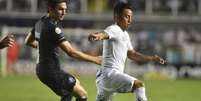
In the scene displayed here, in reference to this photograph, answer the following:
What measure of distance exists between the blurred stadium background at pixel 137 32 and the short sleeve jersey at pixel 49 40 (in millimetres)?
20791

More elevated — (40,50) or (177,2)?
(40,50)

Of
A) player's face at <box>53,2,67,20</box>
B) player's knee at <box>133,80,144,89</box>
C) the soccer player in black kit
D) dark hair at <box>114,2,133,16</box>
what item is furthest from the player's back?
player's knee at <box>133,80,144,89</box>

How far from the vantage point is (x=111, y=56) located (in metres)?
11.1

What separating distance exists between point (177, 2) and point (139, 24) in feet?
7.77

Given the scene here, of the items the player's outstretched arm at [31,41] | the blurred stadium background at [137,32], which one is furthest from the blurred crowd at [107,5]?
the player's outstretched arm at [31,41]

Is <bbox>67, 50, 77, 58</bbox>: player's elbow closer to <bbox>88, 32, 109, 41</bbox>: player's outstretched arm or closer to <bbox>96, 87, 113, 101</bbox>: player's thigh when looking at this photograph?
<bbox>88, 32, 109, 41</bbox>: player's outstretched arm

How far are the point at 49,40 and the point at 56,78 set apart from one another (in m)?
0.60

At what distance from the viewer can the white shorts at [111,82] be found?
10.9 m

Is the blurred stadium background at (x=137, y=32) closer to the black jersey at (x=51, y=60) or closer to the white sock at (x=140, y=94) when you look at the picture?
the black jersey at (x=51, y=60)

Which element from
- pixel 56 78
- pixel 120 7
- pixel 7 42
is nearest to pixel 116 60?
pixel 120 7

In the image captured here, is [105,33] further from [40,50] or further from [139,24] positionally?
[139,24]

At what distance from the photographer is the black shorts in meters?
10.9

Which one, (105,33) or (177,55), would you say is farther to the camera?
(177,55)

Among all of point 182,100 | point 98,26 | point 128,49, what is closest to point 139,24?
point 98,26
